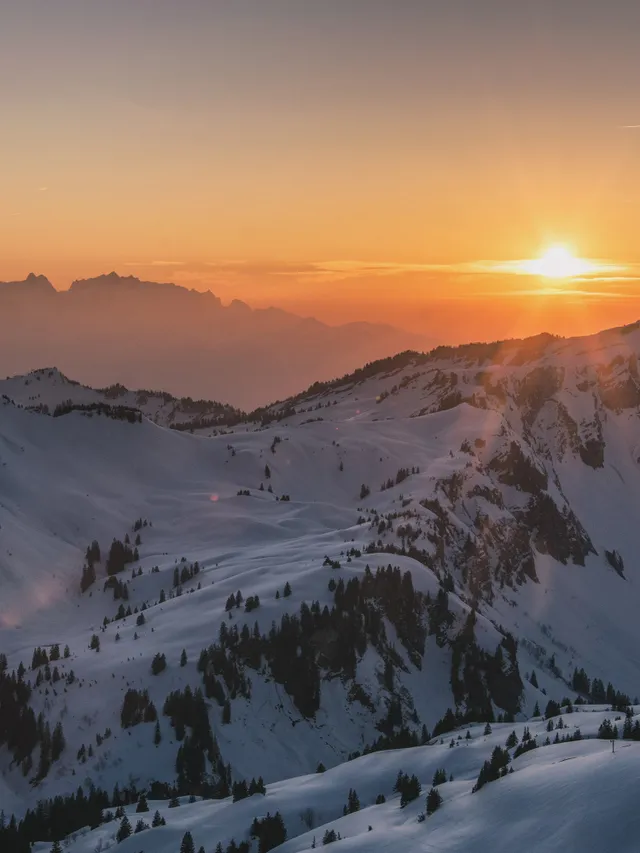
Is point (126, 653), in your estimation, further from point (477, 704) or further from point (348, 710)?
point (477, 704)

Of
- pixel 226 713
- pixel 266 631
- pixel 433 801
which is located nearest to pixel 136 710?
pixel 226 713

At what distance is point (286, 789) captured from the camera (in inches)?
3105

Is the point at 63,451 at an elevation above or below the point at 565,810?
above

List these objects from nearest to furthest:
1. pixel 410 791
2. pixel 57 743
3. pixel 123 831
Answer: pixel 410 791 → pixel 123 831 → pixel 57 743

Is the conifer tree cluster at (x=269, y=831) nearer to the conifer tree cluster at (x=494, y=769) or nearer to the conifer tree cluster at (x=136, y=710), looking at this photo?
the conifer tree cluster at (x=494, y=769)

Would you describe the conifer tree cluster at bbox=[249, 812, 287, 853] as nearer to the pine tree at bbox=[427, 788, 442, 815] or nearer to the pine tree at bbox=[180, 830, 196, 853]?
the pine tree at bbox=[180, 830, 196, 853]

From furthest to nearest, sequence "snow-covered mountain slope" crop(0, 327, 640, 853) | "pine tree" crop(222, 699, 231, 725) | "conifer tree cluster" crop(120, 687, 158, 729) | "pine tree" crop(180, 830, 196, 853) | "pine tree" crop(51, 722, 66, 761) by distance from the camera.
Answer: "pine tree" crop(222, 699, 231, 725) → "conifer tree cluster" crop(120, 687, 158, 729) → "snow-covered mountain slope" crop(0, 327, 640, 853) → "pine tree" crop(51, 722, 66, 761) → "pine tree" crop(180, 830, 196, 853)

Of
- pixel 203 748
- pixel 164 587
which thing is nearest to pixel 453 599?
pixel 164 587

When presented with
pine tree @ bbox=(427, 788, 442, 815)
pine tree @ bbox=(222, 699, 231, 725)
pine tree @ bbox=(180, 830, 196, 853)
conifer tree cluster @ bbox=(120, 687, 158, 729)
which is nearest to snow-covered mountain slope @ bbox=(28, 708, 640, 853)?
pine tree @ bbox=(427, 788, 442, 815)

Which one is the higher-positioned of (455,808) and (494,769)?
(494,769)

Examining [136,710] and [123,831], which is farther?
[136,710]

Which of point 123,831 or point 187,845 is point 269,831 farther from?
point 123,831

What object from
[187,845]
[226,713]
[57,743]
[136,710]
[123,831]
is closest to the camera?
[187,845]

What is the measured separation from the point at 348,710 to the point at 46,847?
50084mm
